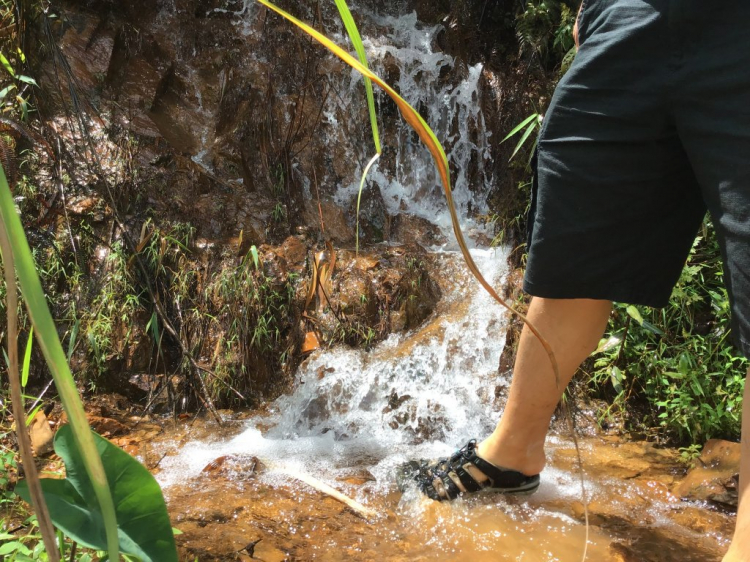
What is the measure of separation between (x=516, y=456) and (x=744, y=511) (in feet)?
2.24

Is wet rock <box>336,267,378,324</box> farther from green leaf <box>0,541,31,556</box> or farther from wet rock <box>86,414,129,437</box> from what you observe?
green leaf <box>0,541,31,556</box>

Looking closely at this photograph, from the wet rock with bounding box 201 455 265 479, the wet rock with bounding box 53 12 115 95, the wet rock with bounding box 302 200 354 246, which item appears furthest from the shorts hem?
the wet rock with bounding box 53 12 115 95

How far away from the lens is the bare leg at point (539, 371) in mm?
1484

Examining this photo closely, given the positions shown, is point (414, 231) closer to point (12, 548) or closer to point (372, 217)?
point (372, 217)

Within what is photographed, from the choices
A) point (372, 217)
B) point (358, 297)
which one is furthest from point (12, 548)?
point (372, 217)

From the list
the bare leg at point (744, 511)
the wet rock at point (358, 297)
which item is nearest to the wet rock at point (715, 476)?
the bare leg at point (744, 511)

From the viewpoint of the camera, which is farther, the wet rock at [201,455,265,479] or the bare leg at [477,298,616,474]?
the wet rock at [201,455,265,479]

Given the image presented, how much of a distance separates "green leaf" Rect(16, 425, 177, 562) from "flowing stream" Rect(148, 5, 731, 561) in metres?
0.97

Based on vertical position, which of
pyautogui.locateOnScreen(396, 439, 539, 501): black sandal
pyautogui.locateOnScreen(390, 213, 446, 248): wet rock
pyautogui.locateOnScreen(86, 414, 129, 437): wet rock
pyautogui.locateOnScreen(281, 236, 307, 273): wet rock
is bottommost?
pyautogui.locateOnScreen(86, 414, 129, 437): wet rock

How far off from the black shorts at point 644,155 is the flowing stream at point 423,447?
78cm

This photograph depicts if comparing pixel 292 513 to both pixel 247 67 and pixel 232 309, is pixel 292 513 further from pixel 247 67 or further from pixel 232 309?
pixel 247 67

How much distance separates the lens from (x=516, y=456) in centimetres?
167

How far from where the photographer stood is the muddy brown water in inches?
64.3

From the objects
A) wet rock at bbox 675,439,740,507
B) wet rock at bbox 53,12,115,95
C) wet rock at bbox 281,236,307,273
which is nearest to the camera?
wet rock at bbox 675,439,740,507
